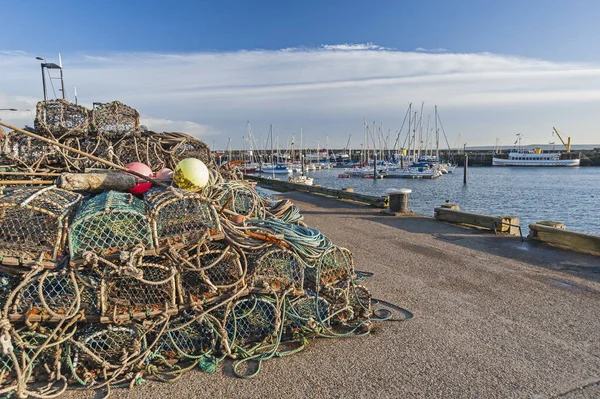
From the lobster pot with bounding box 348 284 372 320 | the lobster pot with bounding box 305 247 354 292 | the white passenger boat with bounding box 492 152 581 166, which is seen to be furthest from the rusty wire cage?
the white passenger boat with bounding box 492 152 581 166

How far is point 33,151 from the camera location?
6238 millimetres

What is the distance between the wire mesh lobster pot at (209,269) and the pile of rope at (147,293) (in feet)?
0.04

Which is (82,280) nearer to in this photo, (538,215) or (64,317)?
(64,317)

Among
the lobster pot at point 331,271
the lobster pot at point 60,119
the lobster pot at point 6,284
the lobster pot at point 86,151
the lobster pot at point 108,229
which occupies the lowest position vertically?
the lobster pot at point 331,271

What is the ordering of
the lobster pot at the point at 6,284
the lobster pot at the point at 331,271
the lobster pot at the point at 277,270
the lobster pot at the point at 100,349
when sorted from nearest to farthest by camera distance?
1. the lobster pot at the point at 100,349
2. the lobster pot at the point at 6,284
3. the lobster pot at the point at 277,270
4. the lobster pot at the point at 331,271

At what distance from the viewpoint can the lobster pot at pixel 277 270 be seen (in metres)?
3.58

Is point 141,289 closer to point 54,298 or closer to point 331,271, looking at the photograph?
point 54,298

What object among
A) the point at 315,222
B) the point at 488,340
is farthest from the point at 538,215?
the point at 488,340

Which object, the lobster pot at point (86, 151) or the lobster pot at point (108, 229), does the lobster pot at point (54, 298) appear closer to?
the lobster pot at point (108, 229)

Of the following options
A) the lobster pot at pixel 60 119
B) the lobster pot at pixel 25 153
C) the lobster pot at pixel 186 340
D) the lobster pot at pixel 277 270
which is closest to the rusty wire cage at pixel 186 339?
the lobster pot at pixel 186 340

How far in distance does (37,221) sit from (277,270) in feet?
7.01

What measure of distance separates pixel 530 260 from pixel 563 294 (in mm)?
1531

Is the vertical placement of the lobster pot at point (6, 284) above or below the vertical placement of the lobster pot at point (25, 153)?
below

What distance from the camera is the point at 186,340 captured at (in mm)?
3387
